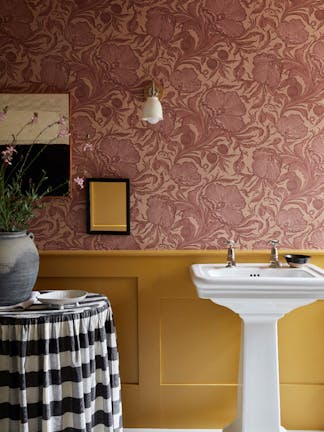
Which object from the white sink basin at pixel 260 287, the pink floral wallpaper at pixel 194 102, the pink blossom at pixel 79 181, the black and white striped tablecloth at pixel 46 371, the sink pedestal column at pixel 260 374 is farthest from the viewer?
the pink floral wallpaper at pixel 194 102

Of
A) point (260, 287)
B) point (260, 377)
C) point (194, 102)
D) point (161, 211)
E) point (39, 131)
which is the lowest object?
point (260, 377)

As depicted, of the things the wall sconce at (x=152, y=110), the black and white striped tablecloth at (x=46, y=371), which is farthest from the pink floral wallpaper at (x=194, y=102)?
the black and white striped tablecloth at (x=46, y=371)

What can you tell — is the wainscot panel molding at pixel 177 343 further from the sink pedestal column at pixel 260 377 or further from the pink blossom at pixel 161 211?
the sink pedestal column at pixel 260 377

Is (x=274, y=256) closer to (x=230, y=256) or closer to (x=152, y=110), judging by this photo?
(x=230, y=256)

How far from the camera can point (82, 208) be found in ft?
8.12

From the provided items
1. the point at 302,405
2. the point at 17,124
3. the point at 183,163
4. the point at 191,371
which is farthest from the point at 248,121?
the point at 302,405

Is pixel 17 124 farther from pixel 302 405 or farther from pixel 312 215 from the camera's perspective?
pixel 302 405

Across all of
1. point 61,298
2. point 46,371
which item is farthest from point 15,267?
point 46,371

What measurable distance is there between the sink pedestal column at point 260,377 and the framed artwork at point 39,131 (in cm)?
124

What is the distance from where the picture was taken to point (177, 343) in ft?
8.13

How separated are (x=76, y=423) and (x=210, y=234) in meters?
1.14

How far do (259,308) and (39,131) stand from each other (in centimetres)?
145

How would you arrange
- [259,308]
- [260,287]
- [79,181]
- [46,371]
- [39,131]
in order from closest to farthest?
[46,371], [260,287], [259,308], [79,181], [39,131]

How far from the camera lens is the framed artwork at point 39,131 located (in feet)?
7.95
